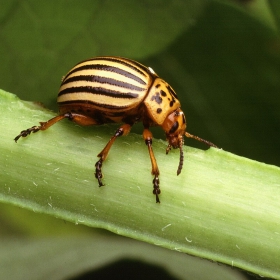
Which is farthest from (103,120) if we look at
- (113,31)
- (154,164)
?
(113,31)

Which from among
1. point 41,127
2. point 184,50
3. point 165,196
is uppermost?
point 184,50

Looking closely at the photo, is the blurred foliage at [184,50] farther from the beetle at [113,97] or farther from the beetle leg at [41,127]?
the beetle leg at [41,127]

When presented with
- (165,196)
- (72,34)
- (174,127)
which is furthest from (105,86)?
(72,34)

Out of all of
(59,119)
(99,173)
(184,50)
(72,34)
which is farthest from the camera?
(184,50)

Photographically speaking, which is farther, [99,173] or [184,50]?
[184,50]

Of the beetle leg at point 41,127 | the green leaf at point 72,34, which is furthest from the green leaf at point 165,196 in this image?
the green leaf at point 72,34

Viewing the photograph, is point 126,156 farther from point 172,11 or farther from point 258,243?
point 172,11

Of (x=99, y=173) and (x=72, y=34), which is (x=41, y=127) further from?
(x=72, y=34)
